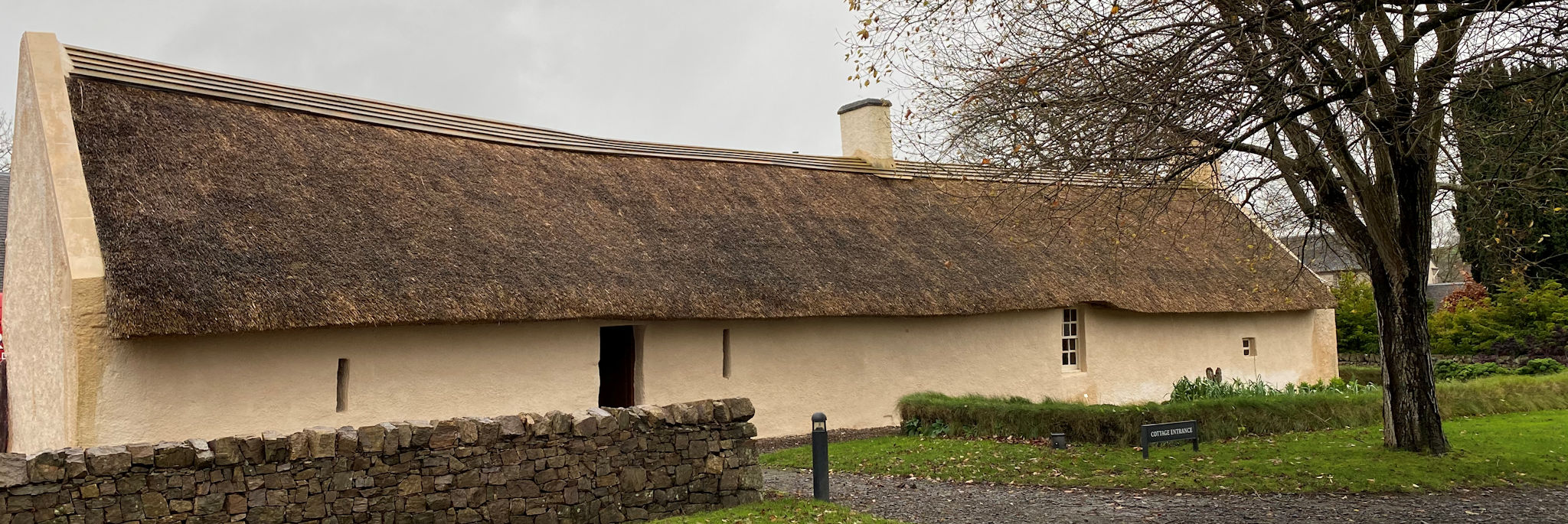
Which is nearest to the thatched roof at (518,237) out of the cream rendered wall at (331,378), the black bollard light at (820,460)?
the cream rendered wall at (331,378)

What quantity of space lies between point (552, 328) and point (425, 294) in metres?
2.05

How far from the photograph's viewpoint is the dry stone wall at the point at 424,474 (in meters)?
6.62

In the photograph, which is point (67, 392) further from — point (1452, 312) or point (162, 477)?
point (1452, 312)

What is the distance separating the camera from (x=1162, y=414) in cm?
1273

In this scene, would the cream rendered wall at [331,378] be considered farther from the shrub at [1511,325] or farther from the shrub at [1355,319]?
the shrub at [1355,319]

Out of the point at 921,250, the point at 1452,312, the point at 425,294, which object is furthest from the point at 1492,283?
the point at 425,294

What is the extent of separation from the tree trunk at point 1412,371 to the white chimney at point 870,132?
425 inches

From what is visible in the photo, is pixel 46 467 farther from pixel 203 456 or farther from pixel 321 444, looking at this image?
pixel 321 444

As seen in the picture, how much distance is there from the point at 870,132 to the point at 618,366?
802 centimetres

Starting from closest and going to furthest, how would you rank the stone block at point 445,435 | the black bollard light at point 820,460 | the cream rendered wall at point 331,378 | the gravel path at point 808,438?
the stone block at point 445,435 < the black bollard light at point 820,460 < the cream rendered wall at point 331,378 < the gravel path at point 808,438

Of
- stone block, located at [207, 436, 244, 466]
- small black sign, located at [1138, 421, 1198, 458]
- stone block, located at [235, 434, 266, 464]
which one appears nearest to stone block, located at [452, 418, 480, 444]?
stone block, located at [235, 434, 266, 464]

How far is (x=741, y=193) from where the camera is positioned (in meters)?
17.4

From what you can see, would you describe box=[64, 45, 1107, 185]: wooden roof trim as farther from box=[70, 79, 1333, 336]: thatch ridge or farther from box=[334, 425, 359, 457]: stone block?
box=[334, 425, 359, 457]: stone block

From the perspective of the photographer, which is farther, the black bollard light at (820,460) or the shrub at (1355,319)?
the shrub at (1355,319)
